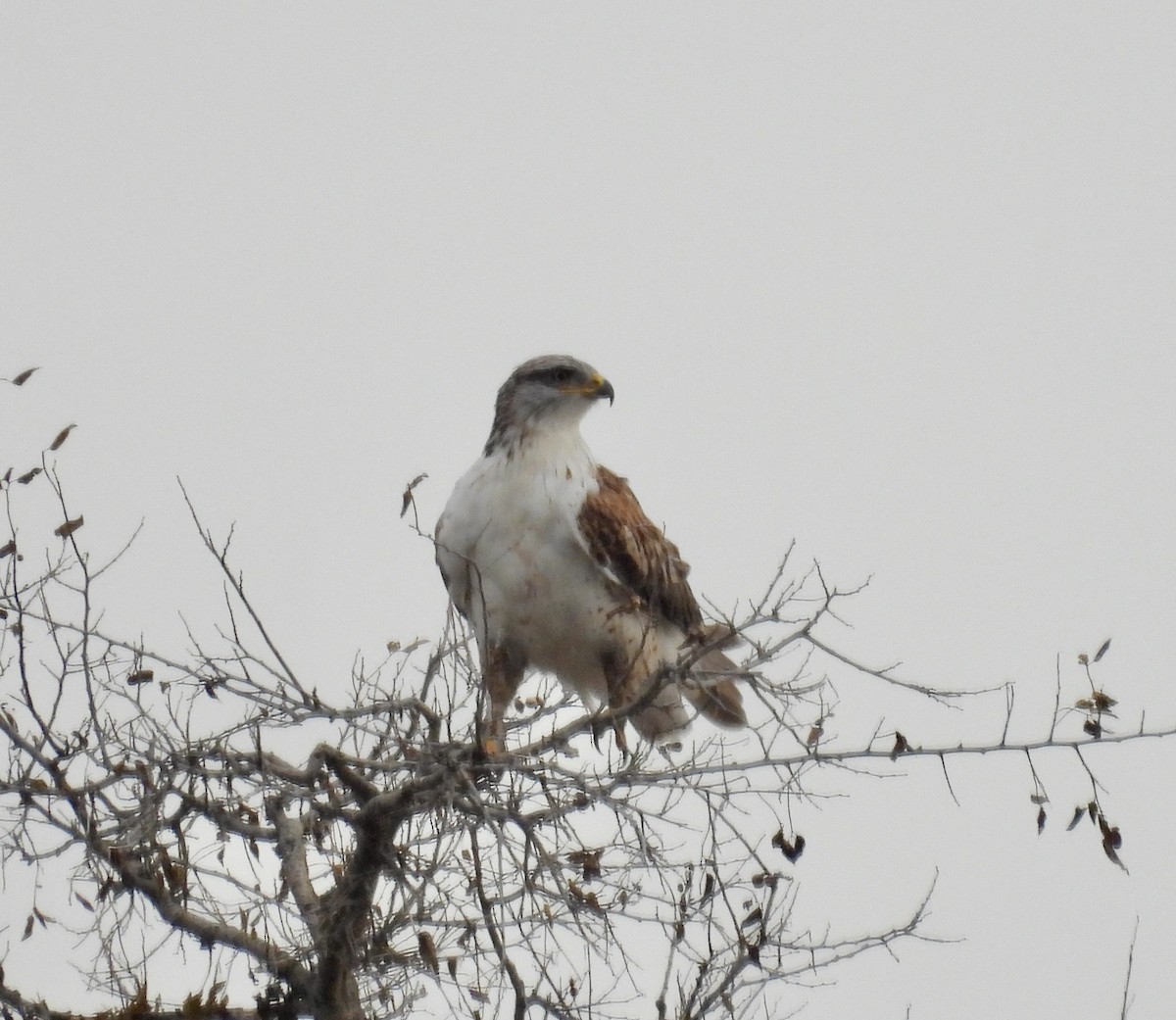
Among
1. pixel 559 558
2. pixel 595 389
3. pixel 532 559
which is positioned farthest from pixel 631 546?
pixel 595 389

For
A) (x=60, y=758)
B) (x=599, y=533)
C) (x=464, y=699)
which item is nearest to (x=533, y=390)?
(x=599, y=533)

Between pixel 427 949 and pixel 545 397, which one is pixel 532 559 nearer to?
pixel 545 397

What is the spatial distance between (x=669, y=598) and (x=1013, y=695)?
2320mm

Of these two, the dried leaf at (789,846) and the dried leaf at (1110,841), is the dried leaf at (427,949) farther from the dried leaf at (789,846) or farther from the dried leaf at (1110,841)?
the dried leaf at (1110,841)

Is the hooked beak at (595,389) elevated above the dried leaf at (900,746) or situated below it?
above

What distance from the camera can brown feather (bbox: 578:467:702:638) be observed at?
6539 millimetres

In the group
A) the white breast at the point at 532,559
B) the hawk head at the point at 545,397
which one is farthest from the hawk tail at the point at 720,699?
the hawk head at the point at 545,397

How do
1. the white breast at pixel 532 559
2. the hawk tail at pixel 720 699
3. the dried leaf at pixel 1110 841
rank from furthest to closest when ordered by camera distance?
the hawk tail at pixel 720 699 → the white breast at pixel 532 559 → the dried leaf at pixel 1110 841

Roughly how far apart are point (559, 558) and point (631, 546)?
313 millimetres

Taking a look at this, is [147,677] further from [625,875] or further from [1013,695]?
[1013,695]

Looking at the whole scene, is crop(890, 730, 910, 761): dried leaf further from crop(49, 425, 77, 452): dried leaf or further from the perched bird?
crop(49, 425, 77, 452): dried leaf

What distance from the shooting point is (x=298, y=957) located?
530 centimetres

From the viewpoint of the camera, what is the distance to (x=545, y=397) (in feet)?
22.7

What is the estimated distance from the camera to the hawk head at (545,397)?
22.6 feet
